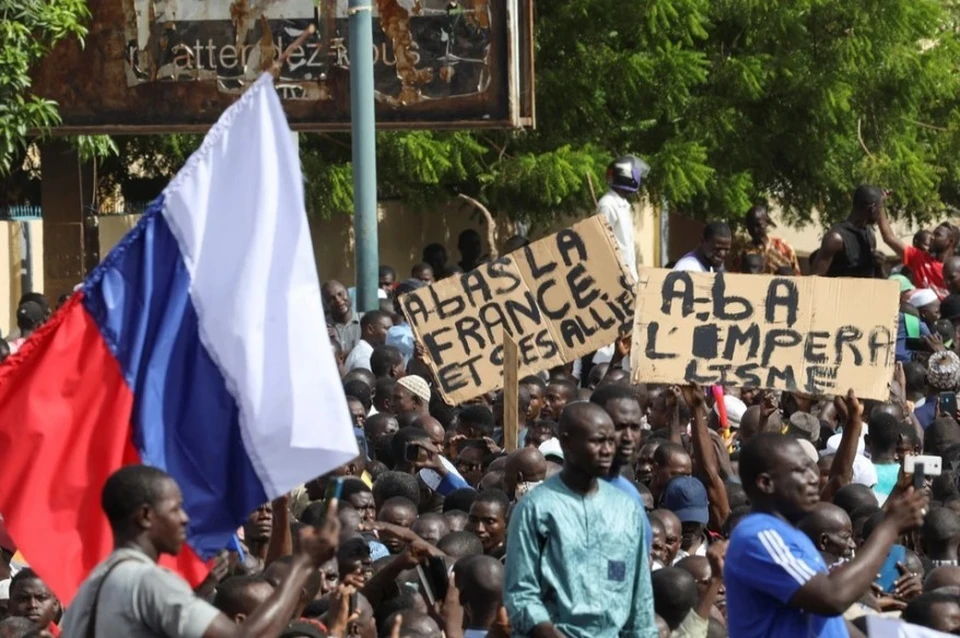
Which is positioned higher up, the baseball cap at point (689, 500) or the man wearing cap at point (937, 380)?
the man wearing cap at point (937, 380)

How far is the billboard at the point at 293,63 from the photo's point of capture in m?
15.7

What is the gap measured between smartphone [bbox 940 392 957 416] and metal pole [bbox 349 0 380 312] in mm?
4284

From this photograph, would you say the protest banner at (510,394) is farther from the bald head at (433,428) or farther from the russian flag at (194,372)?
the russian flag at (194,372)

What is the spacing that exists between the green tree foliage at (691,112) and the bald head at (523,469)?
9744 millimetres

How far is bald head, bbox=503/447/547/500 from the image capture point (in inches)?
356

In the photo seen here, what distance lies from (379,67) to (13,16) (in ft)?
9.59

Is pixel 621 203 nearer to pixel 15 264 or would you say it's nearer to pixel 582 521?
pixel 582 521

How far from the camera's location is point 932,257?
15.9 metres

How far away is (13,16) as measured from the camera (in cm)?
1436

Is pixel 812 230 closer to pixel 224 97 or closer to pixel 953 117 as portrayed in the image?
pixel 953 117

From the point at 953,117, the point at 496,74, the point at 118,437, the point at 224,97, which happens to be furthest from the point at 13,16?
the point at 953,117

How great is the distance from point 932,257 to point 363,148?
14.8 ft

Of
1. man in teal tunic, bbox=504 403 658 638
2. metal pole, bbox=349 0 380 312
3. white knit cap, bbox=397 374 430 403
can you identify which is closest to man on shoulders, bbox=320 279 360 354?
metal pole, bbox=349 0 380 312

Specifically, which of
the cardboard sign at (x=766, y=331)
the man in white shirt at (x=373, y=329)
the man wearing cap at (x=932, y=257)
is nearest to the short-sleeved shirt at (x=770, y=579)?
the cardboard sign at (x=766, y=331)
